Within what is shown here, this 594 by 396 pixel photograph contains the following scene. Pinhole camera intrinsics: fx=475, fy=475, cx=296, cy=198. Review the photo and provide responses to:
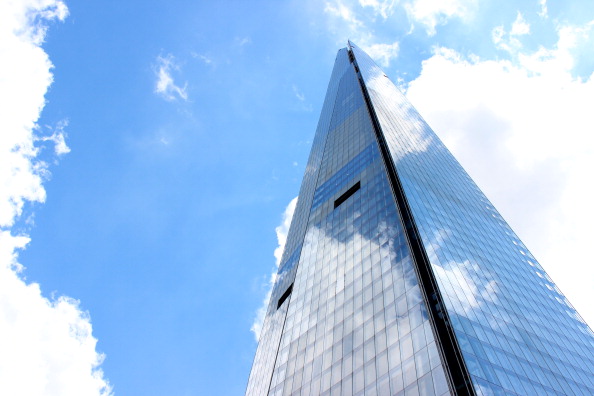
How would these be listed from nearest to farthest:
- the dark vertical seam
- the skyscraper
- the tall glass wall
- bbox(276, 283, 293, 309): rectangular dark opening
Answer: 1. the dark vertical seam
2. the skyscraper
3. the tall glass wall
4. bbox(276, 283, 293, 309): rectangular dark opening

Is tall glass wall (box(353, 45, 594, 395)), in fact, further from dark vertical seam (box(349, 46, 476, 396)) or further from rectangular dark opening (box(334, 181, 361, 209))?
rectangular dark opening (box(334, 181, 361, 209))

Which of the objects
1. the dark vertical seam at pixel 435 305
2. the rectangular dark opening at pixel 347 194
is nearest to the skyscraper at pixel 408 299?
the dark vertical seam at pixel 435 305

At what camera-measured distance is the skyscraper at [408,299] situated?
109 ft

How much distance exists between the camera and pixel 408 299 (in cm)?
3853

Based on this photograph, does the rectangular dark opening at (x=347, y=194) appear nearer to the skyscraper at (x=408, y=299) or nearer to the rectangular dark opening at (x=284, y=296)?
the skyscraper at (x=408, y=299)

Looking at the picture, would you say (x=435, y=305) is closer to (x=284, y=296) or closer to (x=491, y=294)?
(x=491, y=294)

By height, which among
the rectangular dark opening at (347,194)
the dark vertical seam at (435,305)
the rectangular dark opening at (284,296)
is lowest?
the dark vertical seam at (435,305)

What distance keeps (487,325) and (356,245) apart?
19055 millimetres

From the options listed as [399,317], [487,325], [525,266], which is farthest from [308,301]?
[525,266]

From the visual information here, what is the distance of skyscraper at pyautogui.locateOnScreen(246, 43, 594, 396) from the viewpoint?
3309 centimetres

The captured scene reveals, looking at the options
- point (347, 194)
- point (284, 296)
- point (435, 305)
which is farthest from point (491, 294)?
point (284, 296)

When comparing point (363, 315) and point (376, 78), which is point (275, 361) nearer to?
point (363, 315)

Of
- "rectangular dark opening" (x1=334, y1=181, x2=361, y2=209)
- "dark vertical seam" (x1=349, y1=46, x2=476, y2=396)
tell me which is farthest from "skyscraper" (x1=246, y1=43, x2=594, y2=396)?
"rectangular dark opening" (x1=334, y1=181, x2=361, y2=209)

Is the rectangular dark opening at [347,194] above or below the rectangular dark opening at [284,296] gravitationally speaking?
above
